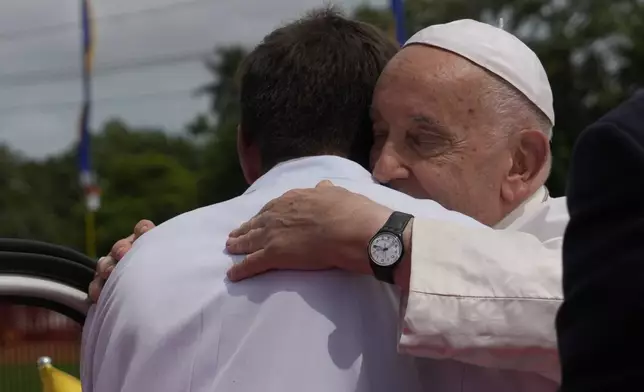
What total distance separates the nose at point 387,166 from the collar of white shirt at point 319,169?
0.66 feet

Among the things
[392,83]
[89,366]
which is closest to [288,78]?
[392,83]

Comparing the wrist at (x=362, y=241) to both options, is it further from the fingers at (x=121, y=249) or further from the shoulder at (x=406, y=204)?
the fingers at (x=121, y=249)

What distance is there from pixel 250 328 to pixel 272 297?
62 millimetres

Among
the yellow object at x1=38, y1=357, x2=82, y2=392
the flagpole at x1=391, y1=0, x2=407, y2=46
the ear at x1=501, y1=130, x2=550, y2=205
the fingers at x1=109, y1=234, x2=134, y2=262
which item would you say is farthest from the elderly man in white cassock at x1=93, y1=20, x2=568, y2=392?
the flagpole at x1=391, y1=0, x2=407, y2=46

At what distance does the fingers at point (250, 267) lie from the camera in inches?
70.9

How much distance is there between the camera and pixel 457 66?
228cm

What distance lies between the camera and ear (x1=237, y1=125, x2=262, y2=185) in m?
2.11

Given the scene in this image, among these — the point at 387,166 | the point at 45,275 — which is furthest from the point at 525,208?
the point at 45,275

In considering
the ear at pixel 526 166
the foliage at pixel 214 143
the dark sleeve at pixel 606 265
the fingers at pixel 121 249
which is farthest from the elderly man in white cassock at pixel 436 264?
the foliage at pixel 214 143

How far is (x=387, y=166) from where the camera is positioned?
2199mm

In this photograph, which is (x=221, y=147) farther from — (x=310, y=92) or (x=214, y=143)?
(x=310, y=92)

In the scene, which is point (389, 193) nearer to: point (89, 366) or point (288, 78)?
point (288, 78)

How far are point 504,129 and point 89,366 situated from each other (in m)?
0.93

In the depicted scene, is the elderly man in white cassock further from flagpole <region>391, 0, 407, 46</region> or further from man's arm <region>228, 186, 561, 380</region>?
flagpole <region>391, 0, 407, 46</region>
